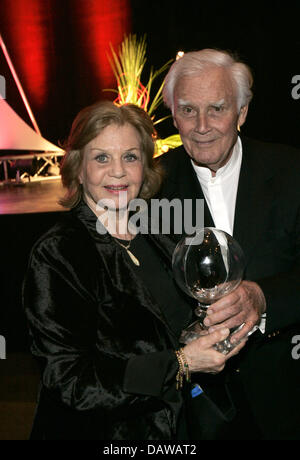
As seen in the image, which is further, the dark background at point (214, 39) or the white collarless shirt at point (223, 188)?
the dark background at point (214, 39)

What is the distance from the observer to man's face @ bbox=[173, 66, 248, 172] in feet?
6.85

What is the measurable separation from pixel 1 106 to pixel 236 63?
22.7 ft

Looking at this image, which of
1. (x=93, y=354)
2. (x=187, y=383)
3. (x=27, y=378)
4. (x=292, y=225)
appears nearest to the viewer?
(x=93, y=354)

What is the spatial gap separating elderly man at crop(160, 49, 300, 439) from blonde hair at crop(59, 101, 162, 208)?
1.05 ft

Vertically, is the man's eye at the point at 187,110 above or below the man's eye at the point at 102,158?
above

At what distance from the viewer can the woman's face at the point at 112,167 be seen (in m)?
1.71

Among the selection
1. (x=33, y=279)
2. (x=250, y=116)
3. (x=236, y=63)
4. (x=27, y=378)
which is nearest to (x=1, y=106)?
(x=250, y=116)

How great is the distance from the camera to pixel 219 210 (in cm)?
211

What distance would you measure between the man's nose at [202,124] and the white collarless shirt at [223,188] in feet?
0.56

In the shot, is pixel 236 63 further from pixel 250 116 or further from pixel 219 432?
pixel 250 116

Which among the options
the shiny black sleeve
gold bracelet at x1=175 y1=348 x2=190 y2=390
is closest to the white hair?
the shiny black sleeve

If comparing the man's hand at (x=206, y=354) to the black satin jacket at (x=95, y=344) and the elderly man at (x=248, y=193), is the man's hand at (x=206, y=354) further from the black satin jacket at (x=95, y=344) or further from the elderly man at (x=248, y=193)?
the elderly man at (x=248, y=193)

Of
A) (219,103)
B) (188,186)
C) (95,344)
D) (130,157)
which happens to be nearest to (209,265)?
(95,344)

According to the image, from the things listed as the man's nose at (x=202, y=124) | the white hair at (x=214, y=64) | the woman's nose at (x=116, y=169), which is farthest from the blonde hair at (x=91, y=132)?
the white hair at (x=214, y=64)
